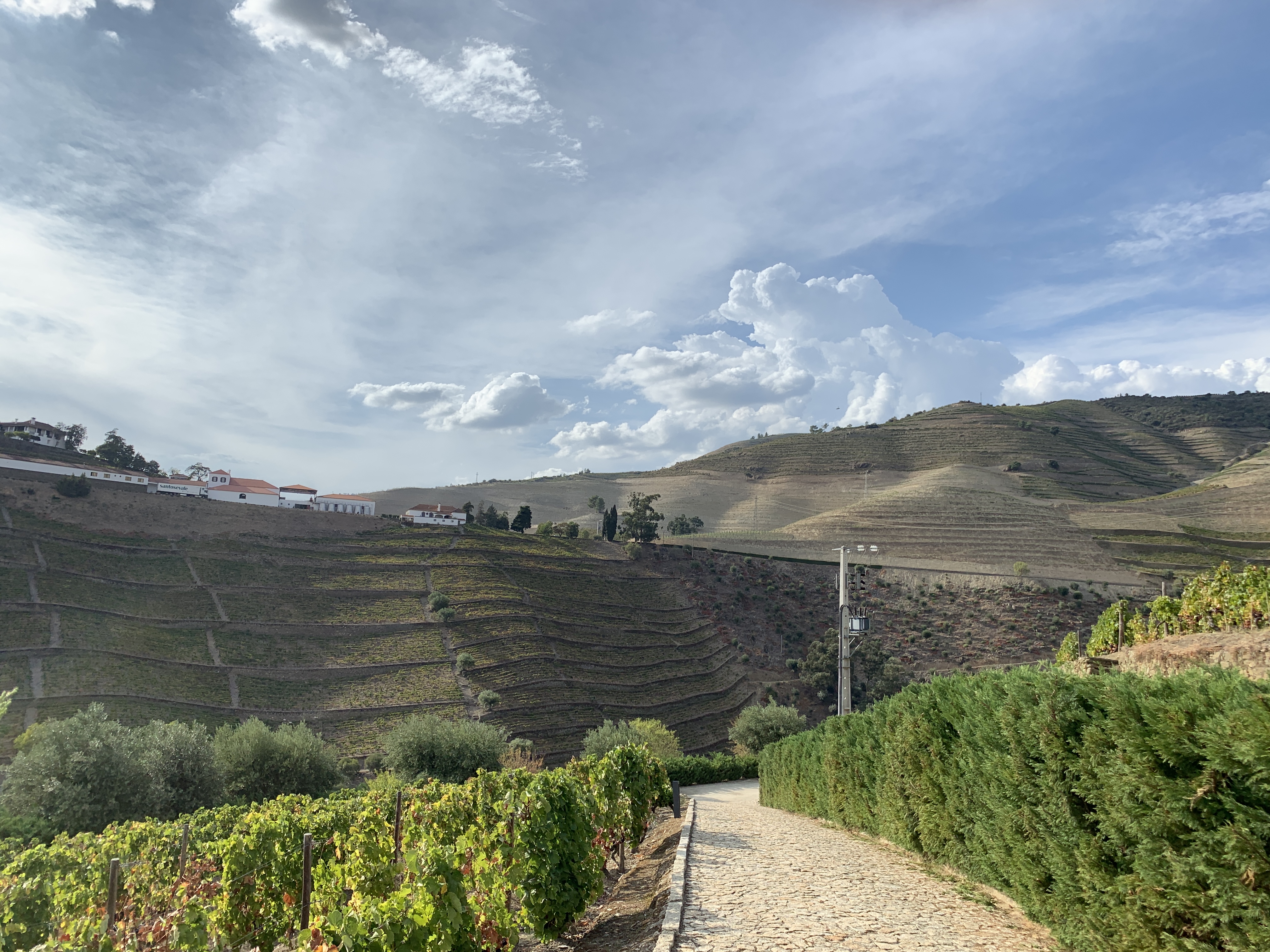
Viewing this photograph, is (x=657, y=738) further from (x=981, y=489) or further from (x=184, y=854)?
(x=981, y=489)

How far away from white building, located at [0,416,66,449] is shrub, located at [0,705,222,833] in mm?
83684

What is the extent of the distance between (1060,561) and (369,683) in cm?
6477

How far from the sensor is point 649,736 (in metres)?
35.9

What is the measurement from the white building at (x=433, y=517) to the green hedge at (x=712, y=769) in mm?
50438

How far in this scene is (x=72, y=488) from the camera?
56344mm

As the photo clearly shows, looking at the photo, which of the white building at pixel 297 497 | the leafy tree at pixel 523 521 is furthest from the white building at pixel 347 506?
the leafy tree at pixel 523 521

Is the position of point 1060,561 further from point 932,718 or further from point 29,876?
point 29,876

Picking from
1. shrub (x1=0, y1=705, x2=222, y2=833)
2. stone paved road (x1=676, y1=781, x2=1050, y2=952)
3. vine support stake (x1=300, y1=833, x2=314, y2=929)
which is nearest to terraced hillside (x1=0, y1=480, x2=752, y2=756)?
shrub (x1=0, y1=705, x2=222, y2=833)

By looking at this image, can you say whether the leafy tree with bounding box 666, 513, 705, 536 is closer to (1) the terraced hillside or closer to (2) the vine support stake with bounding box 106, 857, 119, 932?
(1) the terraced hillside

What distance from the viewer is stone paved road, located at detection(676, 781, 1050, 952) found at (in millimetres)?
6066

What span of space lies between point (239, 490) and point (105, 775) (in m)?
60.1

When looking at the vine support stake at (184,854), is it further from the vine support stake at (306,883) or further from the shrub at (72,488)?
the shrub at (72,488)

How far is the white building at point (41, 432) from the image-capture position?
87.6 metres

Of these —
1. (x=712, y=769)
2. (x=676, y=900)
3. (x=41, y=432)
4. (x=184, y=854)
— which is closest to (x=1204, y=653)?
(x=676, y=900)
